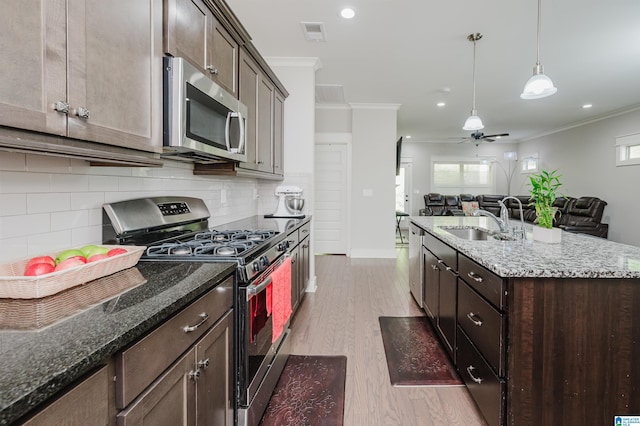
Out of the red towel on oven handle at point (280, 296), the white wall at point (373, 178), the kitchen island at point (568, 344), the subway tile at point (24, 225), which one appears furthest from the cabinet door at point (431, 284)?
the white wall at point (373, 178)

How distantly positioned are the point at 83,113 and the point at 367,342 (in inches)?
94.8

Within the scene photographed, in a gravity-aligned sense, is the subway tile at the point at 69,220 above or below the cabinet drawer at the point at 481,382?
above

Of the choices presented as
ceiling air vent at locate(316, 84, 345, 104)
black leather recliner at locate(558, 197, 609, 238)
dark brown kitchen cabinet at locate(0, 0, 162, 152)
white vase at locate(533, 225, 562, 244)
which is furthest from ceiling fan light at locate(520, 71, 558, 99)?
black leather recliner at locate(558, 197, 609, 238)

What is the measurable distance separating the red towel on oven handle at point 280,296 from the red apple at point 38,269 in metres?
1.03

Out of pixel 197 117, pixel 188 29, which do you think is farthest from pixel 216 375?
pixel 188 29

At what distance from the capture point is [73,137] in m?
0.95

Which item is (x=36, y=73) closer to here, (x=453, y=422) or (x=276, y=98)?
(x=453, y=422)

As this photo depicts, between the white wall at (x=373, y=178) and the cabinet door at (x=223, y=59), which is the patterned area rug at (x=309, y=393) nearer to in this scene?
the cabinet door at (x=223, y=59)

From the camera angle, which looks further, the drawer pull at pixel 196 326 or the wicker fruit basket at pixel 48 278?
the drawer pull at pixel 196 326

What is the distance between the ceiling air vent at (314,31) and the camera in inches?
123

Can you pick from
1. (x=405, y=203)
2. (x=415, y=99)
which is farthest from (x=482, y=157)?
(x=415, y=99)

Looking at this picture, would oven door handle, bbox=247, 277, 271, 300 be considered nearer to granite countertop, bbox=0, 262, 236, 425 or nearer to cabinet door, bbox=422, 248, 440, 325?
granite countertop, bbox=0, 262, 236, 425

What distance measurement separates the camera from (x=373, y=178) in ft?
19.7

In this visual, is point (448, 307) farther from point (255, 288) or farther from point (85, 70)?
point (85, 70)
